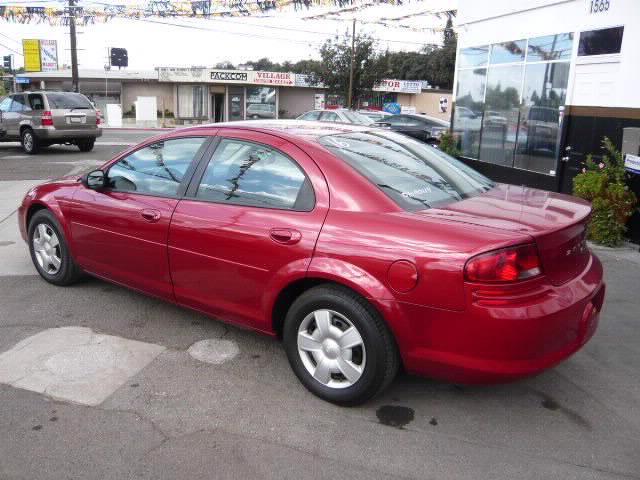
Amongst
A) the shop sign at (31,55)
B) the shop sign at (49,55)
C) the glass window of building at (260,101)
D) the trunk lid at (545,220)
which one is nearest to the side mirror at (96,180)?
the trunk lid at (545,220)

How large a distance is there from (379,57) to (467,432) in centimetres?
3729

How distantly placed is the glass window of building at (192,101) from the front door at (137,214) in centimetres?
4168

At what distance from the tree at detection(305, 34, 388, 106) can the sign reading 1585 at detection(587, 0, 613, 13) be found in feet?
95.1

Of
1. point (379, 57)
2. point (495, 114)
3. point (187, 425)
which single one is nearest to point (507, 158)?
point (495, 114)

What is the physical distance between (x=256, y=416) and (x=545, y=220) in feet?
6.19

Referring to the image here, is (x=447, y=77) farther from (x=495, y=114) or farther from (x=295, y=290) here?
(x=295, y=290)

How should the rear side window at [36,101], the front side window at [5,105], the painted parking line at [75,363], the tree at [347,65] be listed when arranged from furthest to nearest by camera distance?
1. the tree at [347,65]
2. the front side window at [5,105]
3. the rear side window at [36,101]
4. the painted parking line at [75,363]

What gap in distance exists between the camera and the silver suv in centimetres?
1627

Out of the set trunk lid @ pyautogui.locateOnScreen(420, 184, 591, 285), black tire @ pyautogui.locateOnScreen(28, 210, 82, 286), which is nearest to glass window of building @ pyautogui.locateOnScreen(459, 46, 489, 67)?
trunk lid @ pyautogui.locateOnScreen(420, 184, 591, 285)

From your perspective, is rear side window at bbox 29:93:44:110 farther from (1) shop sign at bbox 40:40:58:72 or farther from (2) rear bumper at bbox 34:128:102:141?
(1) shop sign at bbox 40:40:58:72

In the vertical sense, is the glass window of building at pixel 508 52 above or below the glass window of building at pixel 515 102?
above

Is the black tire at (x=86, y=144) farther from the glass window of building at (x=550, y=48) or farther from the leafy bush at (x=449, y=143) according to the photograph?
the glass window of building at (x=550, y=48)

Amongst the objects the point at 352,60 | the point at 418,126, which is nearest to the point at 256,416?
the point at 418,126

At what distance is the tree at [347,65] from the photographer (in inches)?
1447
